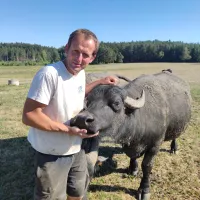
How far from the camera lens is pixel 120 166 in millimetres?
6508

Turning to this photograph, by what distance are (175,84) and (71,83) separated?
170 inches

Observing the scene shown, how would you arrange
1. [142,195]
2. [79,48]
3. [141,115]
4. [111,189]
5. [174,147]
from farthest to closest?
[174,147] → [111,189] → [142,195] → [141,115] → [79,48]

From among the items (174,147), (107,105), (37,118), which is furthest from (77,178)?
(174,147)

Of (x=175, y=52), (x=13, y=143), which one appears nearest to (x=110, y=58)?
(x=175, y=52)

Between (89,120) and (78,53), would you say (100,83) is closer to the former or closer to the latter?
(89,120)

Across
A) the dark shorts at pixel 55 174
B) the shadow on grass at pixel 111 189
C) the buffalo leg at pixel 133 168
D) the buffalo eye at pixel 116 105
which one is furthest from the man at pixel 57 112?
the buffalo leg at pixel 133 168

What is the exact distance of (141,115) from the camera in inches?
192

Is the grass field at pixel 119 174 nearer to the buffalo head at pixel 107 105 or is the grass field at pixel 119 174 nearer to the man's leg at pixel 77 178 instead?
the man's leg at pixel 77 178

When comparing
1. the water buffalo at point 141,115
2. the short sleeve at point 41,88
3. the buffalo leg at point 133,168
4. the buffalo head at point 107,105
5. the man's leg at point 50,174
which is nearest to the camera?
the short sleeve at point 41,88

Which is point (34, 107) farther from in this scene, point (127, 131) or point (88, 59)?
point (127, 131)

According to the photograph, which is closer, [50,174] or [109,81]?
[50,174]

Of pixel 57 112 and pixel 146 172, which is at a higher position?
pixel 57 112

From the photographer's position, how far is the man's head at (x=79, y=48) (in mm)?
2852

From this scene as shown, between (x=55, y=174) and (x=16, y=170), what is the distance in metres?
3.29
